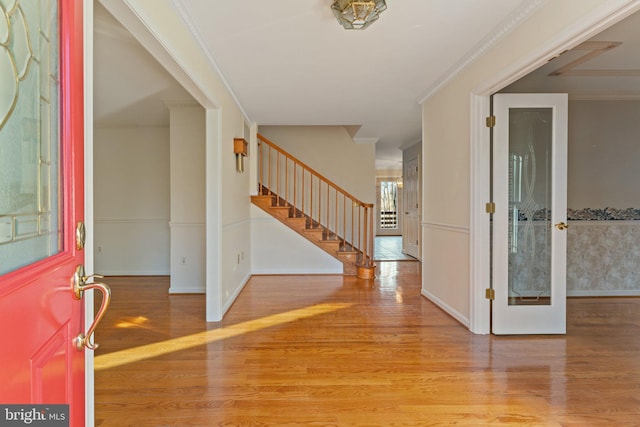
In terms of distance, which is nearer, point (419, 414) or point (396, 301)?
point (419, 414)

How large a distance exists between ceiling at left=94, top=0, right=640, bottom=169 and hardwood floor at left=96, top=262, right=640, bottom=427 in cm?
241

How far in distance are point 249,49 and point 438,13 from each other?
1.50 meters

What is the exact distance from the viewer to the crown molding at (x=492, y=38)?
7.43 feet

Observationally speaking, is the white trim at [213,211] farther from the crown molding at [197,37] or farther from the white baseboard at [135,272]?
the white baseboard at [135,272]

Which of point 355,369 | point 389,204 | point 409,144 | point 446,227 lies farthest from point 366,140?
point 389,204

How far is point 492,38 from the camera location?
268 centimetres

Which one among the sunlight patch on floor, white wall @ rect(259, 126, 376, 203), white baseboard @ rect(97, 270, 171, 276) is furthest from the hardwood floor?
white wall @ rect(259, 126, 376, 203)

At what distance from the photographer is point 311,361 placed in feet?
8.31

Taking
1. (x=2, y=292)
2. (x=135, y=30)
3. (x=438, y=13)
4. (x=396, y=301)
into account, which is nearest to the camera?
(x=2, y=292)

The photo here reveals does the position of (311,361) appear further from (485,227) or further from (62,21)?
(62,21)

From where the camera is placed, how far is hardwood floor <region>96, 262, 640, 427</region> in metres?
1.91

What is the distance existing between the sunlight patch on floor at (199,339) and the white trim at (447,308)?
39.3 inches

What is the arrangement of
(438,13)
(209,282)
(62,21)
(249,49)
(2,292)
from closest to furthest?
(2,292) → (62,21) → (438,13) → (249,49) → (209,282)

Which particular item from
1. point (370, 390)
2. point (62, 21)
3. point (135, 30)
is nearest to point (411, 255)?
point (370, 390)
